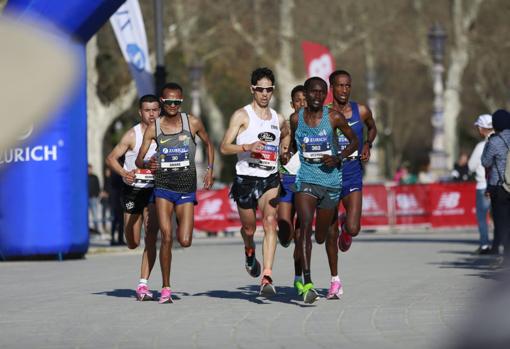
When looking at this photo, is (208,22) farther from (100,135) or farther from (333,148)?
(333,148)

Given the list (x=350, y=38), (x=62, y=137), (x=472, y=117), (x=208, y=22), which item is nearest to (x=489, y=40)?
(x=350, y=38)

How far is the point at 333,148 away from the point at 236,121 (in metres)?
1.13

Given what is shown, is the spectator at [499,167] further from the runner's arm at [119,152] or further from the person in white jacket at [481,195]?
the runner's arm at [119,152]

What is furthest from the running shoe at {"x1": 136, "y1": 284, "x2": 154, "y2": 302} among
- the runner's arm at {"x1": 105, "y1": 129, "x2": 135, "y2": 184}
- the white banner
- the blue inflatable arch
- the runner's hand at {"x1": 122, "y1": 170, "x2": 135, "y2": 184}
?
the white banner

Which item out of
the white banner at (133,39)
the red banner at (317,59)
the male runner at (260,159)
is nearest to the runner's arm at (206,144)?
the male runner at (260,159)

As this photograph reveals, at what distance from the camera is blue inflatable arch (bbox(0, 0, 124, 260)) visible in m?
18.1

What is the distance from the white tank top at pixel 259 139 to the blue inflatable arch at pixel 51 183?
6.28m

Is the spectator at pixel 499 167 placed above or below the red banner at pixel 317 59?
below

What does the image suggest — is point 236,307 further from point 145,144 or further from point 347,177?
point 145,144

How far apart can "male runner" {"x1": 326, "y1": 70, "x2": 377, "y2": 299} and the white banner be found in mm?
10498

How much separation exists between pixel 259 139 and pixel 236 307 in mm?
1613

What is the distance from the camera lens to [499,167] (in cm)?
1574

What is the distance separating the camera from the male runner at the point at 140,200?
12.0 meters

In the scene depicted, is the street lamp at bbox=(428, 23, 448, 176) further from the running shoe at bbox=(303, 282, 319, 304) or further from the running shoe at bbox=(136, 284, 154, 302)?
the running shoe at bbox=(303, 282, 319, 304)
